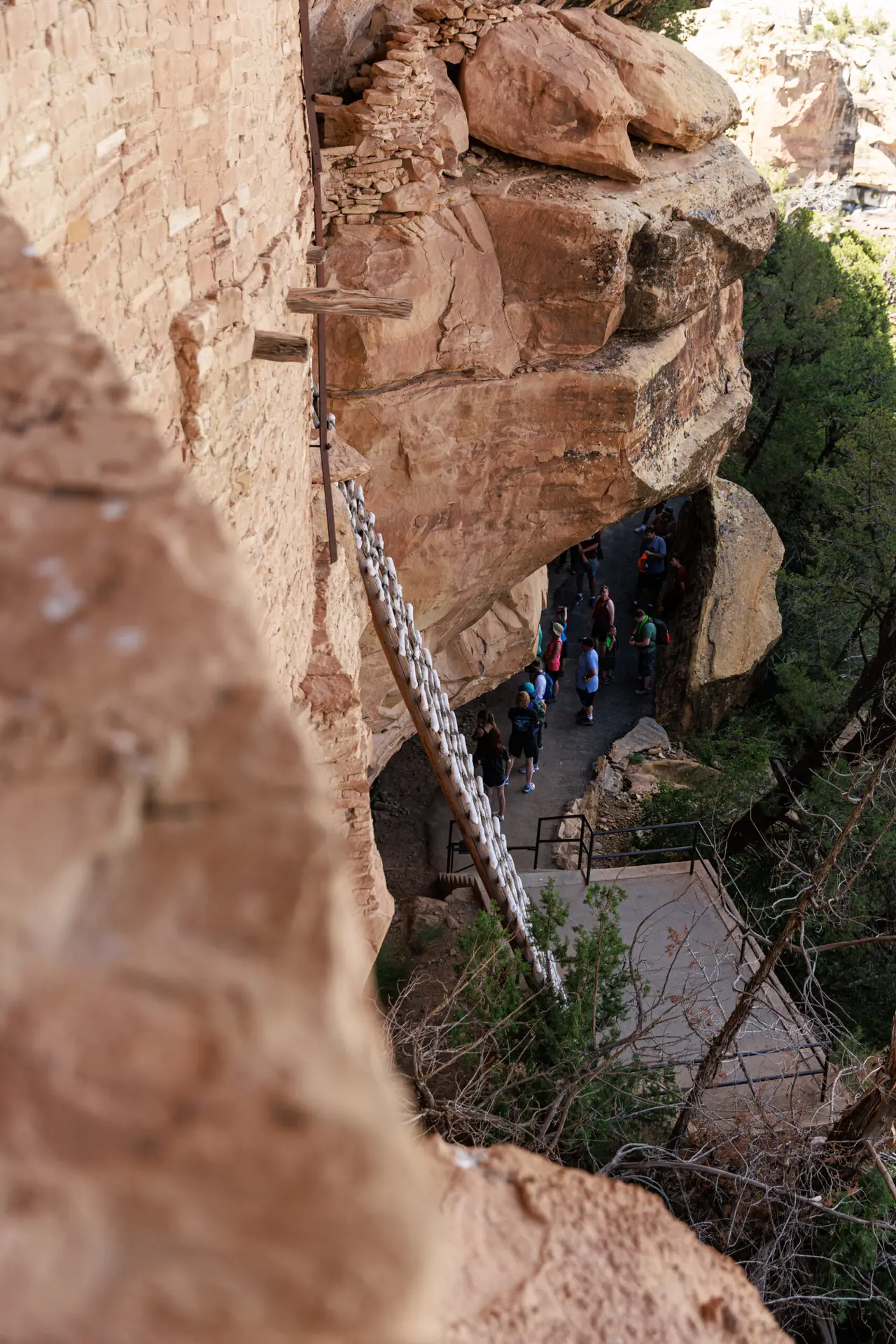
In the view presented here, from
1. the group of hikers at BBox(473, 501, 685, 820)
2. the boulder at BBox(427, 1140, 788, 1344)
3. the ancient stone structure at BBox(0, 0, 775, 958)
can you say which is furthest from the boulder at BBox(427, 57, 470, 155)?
the boulder at BBox(427, 1140, 788, 1344)

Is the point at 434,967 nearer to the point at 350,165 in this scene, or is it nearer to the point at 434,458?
the point at 434,458

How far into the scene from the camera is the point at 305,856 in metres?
0.69

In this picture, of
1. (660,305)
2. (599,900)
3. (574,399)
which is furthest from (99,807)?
(660,305)

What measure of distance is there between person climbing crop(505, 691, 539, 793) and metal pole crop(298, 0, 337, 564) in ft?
15.0

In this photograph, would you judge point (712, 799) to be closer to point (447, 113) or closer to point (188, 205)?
point (447, 113)

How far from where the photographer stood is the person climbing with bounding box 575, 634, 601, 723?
10820 millimetres

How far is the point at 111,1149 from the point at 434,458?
7.55 metres

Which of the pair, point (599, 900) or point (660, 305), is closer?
point (599, 900)

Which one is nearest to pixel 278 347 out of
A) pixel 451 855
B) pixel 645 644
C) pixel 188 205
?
A: pixel 188 205

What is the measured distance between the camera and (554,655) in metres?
11.4

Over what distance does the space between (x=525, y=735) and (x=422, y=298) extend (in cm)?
426

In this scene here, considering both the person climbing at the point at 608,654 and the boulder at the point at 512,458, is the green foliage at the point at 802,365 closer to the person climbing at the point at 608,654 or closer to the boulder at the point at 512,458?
the person climbing at the point at 608,654

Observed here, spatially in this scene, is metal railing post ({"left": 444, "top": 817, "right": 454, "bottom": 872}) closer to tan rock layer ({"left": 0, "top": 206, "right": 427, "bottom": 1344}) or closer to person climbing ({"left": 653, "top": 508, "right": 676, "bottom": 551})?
person climbing ({"left": 653, "top": 508, "right": 676, "bottom": 551})

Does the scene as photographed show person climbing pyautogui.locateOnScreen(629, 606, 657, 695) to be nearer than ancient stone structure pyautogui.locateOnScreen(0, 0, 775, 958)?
No
